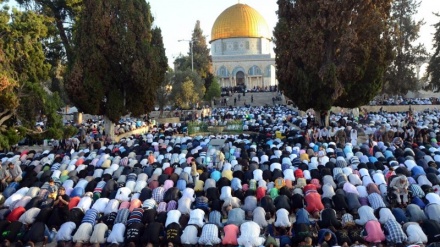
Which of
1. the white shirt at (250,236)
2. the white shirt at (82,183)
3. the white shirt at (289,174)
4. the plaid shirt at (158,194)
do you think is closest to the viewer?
the white shirt at (250,236)

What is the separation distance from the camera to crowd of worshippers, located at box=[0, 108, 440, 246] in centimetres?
788

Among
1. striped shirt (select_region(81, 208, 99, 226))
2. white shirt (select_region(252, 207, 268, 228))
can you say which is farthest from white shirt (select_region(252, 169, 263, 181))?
striped shirt (select_region(81, 208, 99, 226))

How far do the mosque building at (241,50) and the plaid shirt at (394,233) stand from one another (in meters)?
52.8

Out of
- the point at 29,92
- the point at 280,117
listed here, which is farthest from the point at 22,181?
the point at 280,117

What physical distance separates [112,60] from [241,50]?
1716 inches

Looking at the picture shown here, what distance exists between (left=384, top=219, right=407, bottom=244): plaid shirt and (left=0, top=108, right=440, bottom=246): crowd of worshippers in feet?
0.06

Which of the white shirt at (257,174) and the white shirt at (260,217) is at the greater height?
the white shirt at (257,174)

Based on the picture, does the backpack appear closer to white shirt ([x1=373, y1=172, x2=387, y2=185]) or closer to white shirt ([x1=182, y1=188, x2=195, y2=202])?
white shirt ([x1=182, y1=188, x2=195, y2=202])

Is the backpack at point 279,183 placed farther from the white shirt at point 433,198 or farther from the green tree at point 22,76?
the green tree at point 22,76

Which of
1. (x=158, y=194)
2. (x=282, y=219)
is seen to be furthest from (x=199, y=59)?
(x=282, y=219)

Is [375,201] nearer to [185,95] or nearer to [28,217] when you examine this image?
[28,217]

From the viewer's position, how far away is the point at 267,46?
6297 cm

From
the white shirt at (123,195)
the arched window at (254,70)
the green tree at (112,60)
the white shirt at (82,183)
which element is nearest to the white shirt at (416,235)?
the white shirt at (123,195)

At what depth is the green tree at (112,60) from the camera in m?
18.3
